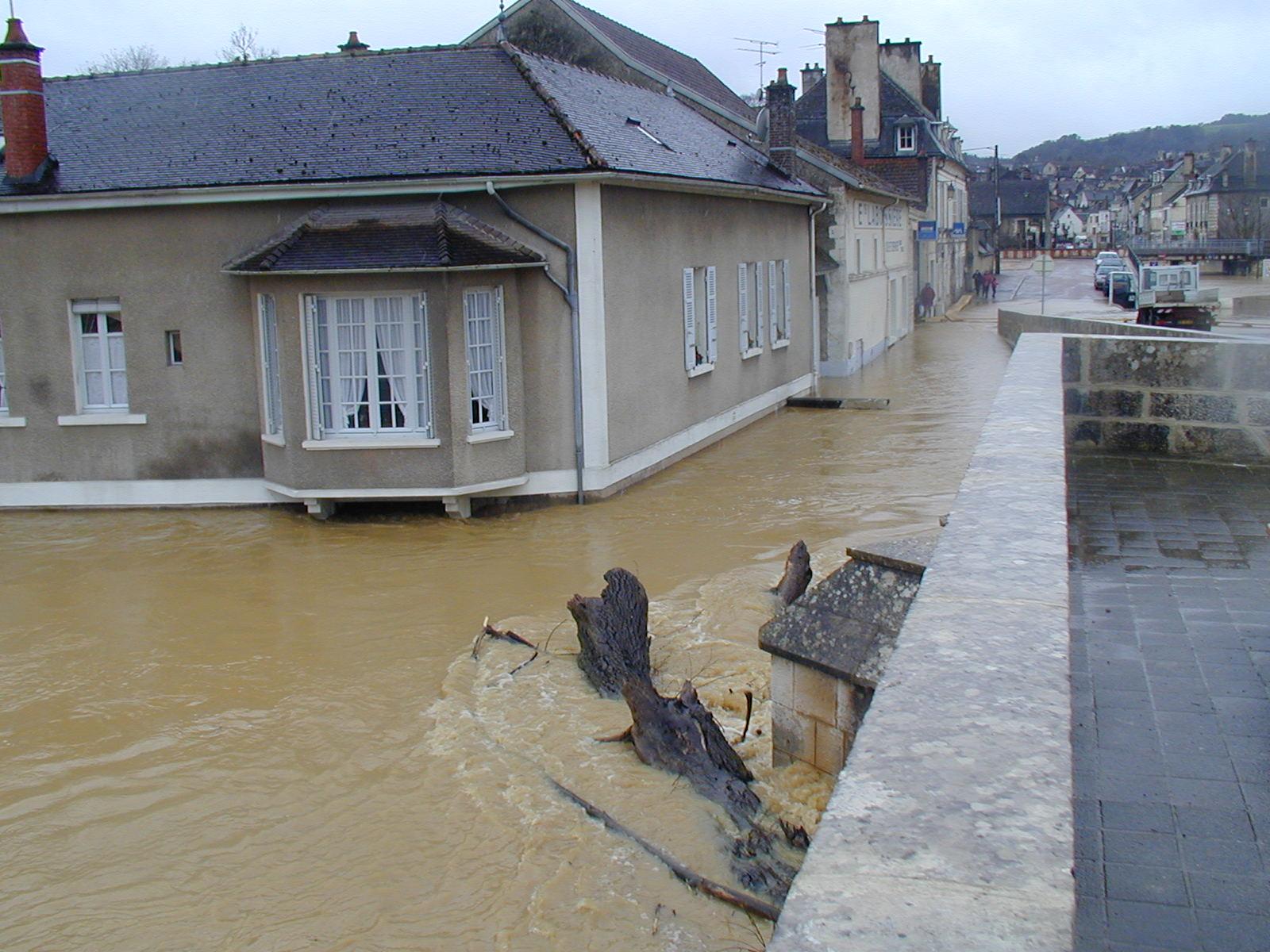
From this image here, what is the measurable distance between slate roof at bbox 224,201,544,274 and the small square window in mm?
1474

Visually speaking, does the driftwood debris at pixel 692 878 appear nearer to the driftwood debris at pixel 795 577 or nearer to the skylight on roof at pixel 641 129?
the driftwood debris at pixel 795 577

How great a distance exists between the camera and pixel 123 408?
52.1 feet

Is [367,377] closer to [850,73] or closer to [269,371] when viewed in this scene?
[269,371]

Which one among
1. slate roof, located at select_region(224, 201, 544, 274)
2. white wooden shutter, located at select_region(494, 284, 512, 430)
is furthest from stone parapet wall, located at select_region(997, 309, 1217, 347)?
slate roof, located at select_region(224, 201, 544, 274)

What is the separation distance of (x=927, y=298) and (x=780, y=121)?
24721 mm

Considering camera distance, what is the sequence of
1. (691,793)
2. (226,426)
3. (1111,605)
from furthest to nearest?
(226,426) → (691,793) → (1111,605)

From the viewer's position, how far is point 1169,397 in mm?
8875

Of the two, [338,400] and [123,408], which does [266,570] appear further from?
[123,408]

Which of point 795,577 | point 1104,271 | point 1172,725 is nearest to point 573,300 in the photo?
point 795,577

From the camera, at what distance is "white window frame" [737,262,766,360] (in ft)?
70.0

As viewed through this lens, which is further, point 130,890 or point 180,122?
point 180,122

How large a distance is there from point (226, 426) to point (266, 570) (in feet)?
10.5

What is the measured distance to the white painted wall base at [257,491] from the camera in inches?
574

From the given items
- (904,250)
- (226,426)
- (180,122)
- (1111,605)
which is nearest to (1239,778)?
(1111,605)
